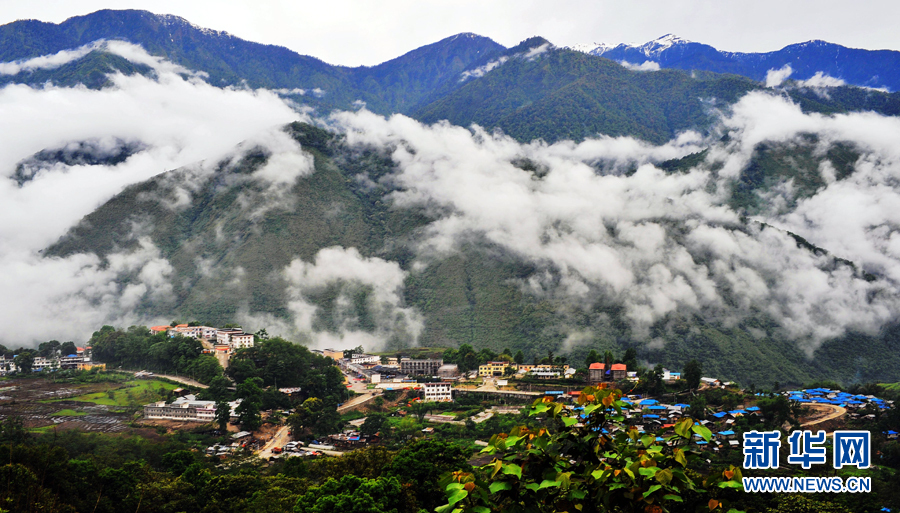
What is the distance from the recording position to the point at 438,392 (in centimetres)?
4541

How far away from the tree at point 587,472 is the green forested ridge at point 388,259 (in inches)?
2264

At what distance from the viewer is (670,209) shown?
8369 cm

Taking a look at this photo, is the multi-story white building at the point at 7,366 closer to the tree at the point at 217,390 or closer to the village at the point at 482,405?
the village at the point at 482,405

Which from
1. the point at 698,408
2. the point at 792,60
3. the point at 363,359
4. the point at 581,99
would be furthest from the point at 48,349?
the point at 792,60

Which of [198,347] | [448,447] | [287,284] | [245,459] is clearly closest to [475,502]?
[448,447]

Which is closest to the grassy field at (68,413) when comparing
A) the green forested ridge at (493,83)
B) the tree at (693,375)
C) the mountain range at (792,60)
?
the tree at (693,375)

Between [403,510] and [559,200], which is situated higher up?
[559,200]

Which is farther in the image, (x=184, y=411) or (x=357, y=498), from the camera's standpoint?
(x=184, y=411)

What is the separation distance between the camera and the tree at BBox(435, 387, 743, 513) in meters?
3.79

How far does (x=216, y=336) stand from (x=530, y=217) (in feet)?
168

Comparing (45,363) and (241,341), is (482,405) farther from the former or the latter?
(45,363)

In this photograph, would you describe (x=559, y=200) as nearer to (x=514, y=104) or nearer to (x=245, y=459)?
(x=514, y=104)

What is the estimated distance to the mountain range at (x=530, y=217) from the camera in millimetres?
67375

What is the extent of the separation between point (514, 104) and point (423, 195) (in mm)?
55295
